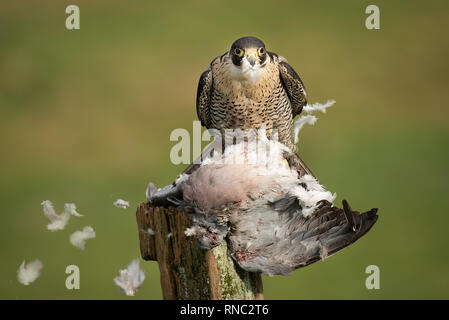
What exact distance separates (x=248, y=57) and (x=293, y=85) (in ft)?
2.40

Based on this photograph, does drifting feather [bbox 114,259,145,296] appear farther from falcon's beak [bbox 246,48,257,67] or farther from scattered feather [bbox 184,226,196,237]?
falcon's beak [bbox 246,48,257,67]

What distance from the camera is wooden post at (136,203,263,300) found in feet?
9.57

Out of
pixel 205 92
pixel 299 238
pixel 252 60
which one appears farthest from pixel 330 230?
pixel 205 92

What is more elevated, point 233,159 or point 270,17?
point 270,17

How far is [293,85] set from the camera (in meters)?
4.84

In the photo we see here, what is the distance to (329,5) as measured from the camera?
71.9 feet

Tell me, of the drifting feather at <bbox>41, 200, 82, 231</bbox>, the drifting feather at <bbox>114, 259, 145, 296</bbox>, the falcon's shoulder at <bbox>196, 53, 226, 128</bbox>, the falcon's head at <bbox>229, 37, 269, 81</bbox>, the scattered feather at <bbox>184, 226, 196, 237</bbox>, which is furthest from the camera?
the falcon's shoulder at <bbox>196, 53, 226, 128</bbox>

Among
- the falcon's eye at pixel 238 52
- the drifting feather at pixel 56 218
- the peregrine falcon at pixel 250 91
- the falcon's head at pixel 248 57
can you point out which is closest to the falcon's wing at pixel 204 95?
the peregrine falcon at pixel 250 91

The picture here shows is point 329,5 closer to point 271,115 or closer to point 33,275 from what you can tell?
point 271,115

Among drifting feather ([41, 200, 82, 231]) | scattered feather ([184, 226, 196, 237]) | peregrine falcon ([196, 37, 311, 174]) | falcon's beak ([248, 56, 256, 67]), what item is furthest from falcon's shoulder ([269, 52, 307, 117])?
scattered feather ([184, 226, 196, 237])

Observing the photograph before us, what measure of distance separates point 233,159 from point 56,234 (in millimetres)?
7656

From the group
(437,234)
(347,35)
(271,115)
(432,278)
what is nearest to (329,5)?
(347,35)

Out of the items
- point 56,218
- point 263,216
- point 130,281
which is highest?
point 56,218

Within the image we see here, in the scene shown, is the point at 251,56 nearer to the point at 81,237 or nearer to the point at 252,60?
the point at 252,60
